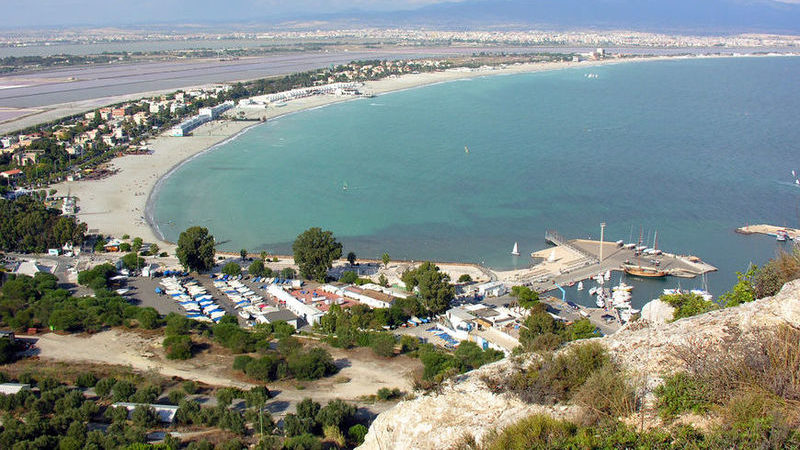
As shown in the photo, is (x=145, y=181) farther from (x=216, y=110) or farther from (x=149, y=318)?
(x=216, y=110)

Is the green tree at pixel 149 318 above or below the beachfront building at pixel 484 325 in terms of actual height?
above

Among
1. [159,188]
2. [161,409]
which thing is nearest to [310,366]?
[161,409]

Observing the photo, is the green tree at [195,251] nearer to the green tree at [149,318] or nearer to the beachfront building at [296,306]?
the beachfront building at [296,306]

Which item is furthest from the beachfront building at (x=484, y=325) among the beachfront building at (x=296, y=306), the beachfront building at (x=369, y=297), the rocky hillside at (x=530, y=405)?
the rocky hillside at (x=530, y=405)

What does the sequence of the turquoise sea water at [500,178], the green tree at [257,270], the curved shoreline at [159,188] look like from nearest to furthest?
the green tree at [257,270], the turquoise sea water at [500,178], the curved shoreline at [159,188]

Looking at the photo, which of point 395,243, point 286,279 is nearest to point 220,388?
point 286,279

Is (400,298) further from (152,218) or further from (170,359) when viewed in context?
(152,218)
